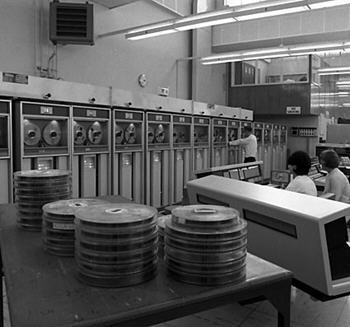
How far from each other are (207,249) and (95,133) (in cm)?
402

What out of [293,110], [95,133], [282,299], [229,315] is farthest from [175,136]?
Answer: [282,299]

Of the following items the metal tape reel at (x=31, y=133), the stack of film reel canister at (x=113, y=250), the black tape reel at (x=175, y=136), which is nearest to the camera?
the stack of film reel canister at (x=113, y=250)

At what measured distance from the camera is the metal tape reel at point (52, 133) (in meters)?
4.38

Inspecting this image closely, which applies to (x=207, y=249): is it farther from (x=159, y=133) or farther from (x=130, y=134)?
(x=159, y=133)

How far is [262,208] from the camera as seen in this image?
1894 millimetres

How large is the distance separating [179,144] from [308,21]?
5192mm

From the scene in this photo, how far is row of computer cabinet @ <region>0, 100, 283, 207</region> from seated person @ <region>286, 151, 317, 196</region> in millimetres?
2560

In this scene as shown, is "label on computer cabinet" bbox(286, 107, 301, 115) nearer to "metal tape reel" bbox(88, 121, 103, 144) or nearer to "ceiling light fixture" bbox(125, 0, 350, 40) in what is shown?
"ceiling light fixture" bbox(125, 0, 350, 40)

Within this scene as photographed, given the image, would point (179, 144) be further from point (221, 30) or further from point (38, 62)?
point (221, 30)

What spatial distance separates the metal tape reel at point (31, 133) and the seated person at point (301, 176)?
2715 mm

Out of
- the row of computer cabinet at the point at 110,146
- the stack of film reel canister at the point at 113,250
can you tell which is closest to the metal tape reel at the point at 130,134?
the row of computer cabinet at the point at 110,146

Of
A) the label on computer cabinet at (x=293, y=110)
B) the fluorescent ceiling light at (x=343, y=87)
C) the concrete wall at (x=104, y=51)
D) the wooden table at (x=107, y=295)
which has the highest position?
the fluorescent ceiling light at (x=343, y=87)

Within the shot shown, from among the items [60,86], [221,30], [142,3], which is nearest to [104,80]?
[142,3]

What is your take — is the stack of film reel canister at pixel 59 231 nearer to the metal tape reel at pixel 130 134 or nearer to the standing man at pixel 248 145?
the metal tape reel at pixel 130 134
